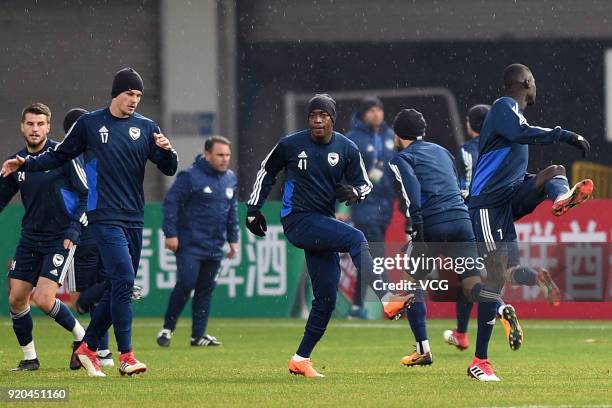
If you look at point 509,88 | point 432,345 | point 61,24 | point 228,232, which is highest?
point 61,24

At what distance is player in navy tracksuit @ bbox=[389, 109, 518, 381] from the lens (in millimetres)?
12312

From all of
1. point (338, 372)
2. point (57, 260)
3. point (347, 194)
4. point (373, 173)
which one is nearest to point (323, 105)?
point (347, 194)

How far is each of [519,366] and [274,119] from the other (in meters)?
13.3

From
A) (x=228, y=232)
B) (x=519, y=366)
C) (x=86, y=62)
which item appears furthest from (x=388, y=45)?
(x=519, y=366)

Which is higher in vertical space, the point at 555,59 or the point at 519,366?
the point at 555,59

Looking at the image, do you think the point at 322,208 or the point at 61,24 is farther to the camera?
the point at 61,24

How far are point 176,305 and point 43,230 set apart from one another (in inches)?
139

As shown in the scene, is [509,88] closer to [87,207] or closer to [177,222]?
[87,207]

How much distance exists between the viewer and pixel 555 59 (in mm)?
25750

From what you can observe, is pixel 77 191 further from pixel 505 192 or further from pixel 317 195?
pixel 505 192

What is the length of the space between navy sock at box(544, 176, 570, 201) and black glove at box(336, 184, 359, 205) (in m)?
1.32

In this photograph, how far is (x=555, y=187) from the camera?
440 inches

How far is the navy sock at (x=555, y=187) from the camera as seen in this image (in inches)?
437

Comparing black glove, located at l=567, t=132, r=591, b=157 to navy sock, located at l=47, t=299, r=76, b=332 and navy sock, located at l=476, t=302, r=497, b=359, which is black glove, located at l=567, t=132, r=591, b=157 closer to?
navy sock, located at l=476, t=302, r=497, b=359
